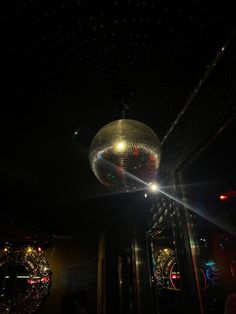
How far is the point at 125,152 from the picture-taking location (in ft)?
4.42

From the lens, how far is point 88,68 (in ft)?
5.16

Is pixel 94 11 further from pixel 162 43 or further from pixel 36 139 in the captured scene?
pixel 36 139

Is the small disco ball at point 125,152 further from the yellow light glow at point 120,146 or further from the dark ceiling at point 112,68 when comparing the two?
the dark ceiling at point 112,68

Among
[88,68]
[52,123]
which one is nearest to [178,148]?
[88,68]

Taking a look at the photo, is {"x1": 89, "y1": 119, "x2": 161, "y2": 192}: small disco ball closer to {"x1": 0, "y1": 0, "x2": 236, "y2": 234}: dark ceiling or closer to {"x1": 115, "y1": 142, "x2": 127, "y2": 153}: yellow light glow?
{"x1": 115, "y1": 142, "x2": 127, "y2": 153}: yellow light glow

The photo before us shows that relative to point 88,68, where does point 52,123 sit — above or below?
above

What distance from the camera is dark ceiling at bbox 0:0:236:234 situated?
1243 mm

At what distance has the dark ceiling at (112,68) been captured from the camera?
1243mm

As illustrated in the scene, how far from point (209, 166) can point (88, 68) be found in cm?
191

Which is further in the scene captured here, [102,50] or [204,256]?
[204,256]

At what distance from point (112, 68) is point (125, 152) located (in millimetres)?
667

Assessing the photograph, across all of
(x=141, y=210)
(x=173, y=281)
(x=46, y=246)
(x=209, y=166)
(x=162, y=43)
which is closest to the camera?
(x=162, y=43)

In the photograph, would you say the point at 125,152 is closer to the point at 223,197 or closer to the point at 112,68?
the point at 112,68

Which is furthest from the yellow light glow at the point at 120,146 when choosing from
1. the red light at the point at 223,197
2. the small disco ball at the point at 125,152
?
the red light at the point at 223,197
